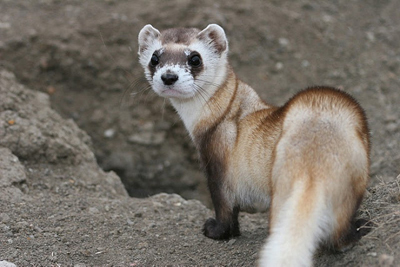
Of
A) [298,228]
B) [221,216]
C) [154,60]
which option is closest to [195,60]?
[154,60]

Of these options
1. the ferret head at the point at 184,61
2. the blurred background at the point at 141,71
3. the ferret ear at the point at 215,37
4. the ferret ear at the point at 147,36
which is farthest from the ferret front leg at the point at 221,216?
the blurred background at the point at 141,71

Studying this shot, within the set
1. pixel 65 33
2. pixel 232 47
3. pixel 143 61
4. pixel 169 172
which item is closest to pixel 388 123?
pixel 232 47

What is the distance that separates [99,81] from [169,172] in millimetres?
1332

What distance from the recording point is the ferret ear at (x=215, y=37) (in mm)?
3969

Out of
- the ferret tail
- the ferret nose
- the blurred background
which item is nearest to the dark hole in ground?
the blurred background

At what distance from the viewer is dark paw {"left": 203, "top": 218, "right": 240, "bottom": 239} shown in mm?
3867

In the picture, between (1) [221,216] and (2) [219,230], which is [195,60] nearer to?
(1) [221,216]

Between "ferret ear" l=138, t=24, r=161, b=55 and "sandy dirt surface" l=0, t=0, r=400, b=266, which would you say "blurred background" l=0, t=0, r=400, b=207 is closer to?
"sandy dirt surface" l=0, t=0, r=400, b=266

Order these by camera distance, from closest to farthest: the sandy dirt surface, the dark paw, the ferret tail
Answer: the ferret tail → the sandy dirt surface → the dark paw

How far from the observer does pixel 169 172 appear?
19.7ft

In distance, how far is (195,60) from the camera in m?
3.79

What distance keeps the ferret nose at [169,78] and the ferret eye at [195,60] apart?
9.7 inches

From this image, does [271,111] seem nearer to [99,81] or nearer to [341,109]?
[341,109]

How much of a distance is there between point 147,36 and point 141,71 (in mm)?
2046
